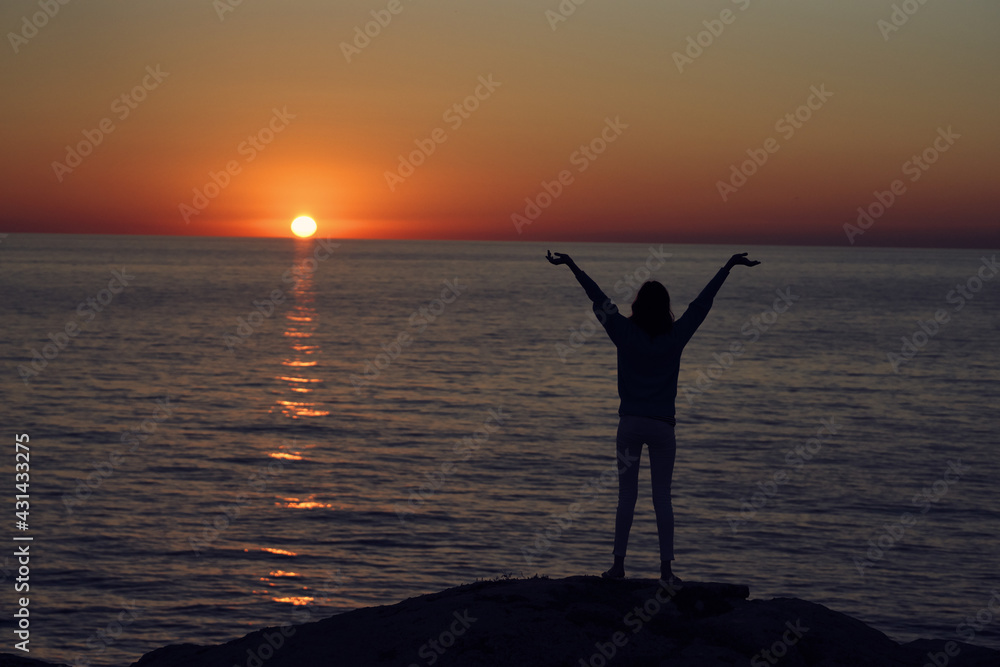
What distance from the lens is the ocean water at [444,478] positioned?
22078mm

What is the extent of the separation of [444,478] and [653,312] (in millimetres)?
23655

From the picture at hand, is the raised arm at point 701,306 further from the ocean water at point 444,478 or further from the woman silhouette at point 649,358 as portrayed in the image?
the ocean water at point 444,478

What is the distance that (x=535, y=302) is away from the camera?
12775 centimetres

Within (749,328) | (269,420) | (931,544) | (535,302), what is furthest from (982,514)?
(535,302)

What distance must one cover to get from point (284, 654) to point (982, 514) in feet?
86.8

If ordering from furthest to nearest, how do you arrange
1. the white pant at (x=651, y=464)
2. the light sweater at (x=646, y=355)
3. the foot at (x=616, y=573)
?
1. the foot at (x=616, y=573)
2. the white pant at (x=651, y=464)
3. the light sweater at (x=646, y=355)

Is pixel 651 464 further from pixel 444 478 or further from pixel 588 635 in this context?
pixel 444 478

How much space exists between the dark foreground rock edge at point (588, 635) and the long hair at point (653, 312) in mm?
2430

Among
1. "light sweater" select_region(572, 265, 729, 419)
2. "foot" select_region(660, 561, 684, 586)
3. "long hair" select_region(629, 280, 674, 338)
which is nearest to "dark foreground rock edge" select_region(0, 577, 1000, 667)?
"foot" select_region(660, 561, 684, 586)

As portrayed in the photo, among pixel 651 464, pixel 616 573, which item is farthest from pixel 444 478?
pixel 651 464

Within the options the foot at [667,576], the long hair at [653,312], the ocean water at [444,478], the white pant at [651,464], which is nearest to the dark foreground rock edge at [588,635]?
the foot at [667,576]

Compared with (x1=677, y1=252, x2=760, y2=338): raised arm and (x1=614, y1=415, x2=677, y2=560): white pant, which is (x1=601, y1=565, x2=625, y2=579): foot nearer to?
(x1=614, y1=415, x2=677, y2=560): white pant

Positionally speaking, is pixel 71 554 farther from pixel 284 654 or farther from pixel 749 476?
pixel 749 476

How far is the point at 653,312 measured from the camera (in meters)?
8.54
